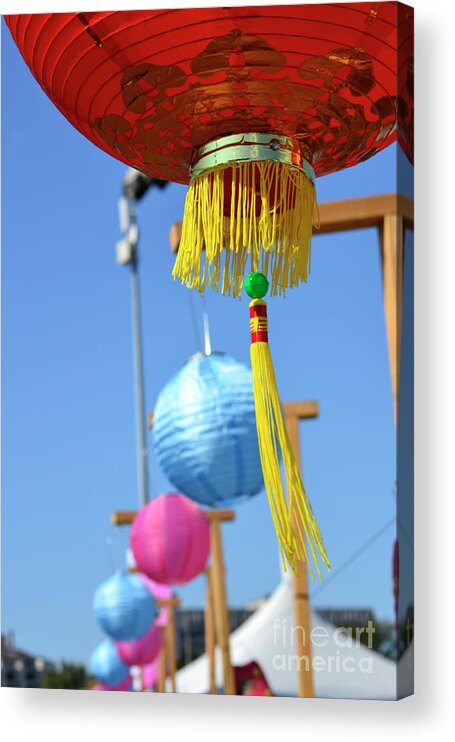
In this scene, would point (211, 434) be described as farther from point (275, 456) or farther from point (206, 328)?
point (275, 456)

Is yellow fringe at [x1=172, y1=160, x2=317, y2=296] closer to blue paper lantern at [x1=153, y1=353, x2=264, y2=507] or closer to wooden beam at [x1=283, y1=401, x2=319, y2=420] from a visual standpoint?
blue paper lantern at [x1=153, y1=353, x2=264, y2=507]

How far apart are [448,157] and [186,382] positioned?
1070 mm

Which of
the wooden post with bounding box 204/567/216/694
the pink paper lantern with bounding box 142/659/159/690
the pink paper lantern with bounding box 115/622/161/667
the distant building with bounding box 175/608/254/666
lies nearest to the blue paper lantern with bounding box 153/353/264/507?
the wooden post with bounding box 204/567/216/694

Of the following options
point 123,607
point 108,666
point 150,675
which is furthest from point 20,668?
point 150,675

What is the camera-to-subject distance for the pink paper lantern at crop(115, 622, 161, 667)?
16.7 feet

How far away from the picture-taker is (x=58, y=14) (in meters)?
1.83

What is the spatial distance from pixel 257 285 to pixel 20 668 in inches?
59.9

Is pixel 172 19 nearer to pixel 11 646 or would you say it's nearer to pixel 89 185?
pixel 11 646

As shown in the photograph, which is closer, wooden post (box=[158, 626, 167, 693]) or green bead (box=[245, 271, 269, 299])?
green bead (box=[245, 271, 269, 299])

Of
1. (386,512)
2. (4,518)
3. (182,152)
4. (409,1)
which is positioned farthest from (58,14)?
(386,512)

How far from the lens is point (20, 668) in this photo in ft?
10.3

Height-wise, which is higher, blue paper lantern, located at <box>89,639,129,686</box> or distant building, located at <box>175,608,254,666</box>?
blue paper lantern, located at <box>89,639,129,686</box>

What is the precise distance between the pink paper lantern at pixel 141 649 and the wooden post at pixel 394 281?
2579 millimetres

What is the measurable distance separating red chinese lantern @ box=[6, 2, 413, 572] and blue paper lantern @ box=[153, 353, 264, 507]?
109 cm
